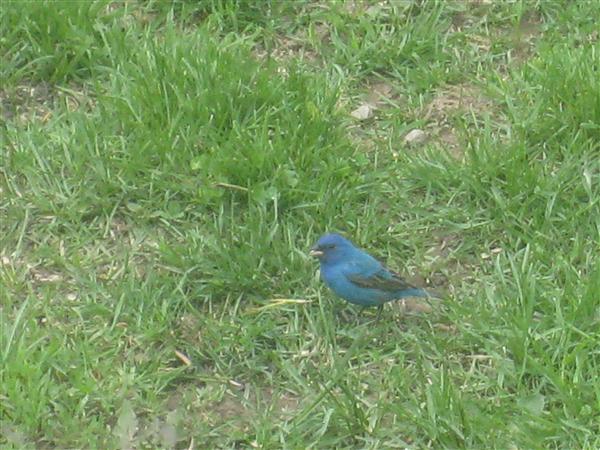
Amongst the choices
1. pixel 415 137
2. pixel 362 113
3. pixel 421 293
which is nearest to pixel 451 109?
pixel 415 137

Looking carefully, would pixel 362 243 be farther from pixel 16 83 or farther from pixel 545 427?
pixel 16 83

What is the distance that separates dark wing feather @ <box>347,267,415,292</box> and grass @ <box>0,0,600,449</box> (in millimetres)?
133

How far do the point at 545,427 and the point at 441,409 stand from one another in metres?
0.30

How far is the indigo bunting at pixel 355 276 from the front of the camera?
420 cm

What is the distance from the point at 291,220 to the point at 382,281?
1.53 ft

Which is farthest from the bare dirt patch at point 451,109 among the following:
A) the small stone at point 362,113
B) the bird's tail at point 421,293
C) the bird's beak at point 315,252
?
the bird's beak at point 315,252

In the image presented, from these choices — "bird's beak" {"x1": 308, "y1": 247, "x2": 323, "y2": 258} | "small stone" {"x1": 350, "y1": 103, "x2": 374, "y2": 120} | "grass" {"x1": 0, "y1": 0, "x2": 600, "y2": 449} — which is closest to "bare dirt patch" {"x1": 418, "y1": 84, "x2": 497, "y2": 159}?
"grass" {"x1": 0, "y1": 0, "x2": 600, "y2": 449}

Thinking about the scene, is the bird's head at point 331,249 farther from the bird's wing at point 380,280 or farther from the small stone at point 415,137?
the small stone at point 415,137

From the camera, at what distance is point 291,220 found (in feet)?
14.9

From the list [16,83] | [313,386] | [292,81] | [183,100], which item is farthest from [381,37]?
[313,386]

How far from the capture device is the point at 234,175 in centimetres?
461

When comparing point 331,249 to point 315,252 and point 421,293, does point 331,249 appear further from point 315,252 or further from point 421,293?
point 421,293

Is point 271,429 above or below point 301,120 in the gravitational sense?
below

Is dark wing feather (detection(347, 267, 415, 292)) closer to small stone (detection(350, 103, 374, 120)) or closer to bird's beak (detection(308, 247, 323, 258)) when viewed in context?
bird's beak (detection(308, 247, 323, 258))
